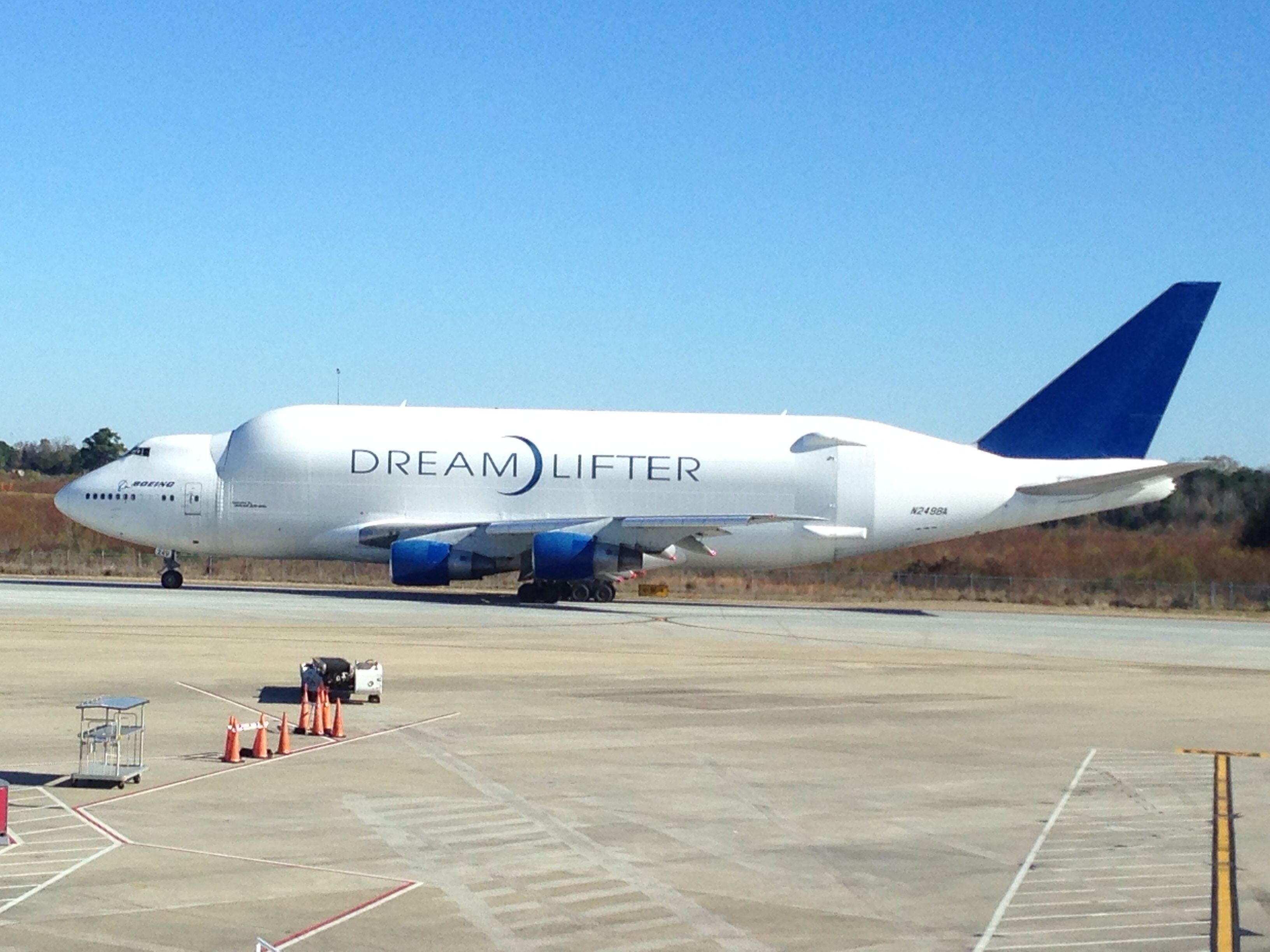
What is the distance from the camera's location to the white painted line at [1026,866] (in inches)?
423

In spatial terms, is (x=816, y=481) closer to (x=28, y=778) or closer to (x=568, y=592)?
(x=568, y=592)

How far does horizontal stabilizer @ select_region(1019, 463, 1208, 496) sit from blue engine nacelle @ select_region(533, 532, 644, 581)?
1400 cm

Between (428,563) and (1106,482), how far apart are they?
68.7 feet

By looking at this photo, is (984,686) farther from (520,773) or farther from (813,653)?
(520,773)

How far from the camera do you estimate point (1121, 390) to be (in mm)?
47531

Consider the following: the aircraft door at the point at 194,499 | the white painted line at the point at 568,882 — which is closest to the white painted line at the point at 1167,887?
the white painted line at the point at 568,882

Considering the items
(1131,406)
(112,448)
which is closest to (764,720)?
(1131,406)

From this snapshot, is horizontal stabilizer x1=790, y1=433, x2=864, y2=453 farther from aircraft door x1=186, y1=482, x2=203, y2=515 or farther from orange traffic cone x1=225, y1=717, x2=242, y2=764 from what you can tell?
orange traffic cone x1=225, y1=717, x2=242, y2=764

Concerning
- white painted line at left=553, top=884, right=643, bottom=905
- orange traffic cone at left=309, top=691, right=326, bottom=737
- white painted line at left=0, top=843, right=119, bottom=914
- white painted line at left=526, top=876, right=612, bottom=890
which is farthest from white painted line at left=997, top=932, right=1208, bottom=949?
orange traffic cone at left=309, top=691, right=326, bottom=737

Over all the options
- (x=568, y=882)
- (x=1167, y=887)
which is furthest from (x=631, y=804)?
(x=1167, y=887)

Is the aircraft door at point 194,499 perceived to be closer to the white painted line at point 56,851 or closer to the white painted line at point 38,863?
the white painted line at point 56,851

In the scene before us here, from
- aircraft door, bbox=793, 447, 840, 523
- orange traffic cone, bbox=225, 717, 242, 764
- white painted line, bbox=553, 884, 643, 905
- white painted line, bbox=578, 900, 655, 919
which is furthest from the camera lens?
aircraft door, bbox=793, 447, 840, 523

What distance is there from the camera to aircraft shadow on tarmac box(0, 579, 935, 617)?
1783 inches

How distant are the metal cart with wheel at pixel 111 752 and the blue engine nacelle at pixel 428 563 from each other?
86.2 feet
